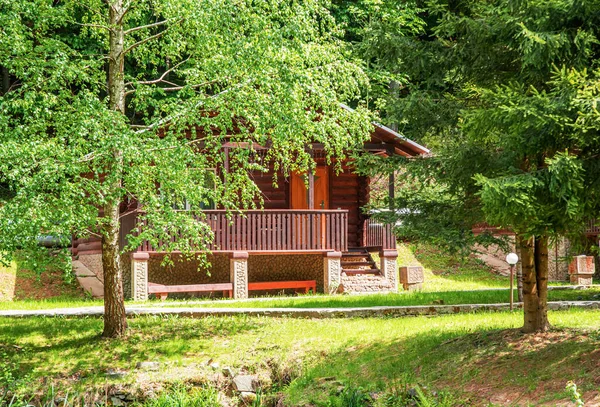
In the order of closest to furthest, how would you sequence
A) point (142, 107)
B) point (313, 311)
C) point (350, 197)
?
point (142, 107) → point (313, 311) → point (350, 197)

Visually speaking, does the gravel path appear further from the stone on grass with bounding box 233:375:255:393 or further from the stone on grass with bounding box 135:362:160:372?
the stone on grass with bounding box 233:375:255:393

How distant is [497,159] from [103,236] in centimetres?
681

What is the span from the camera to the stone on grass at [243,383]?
521 inches

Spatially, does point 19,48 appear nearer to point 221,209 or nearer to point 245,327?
point 245,327

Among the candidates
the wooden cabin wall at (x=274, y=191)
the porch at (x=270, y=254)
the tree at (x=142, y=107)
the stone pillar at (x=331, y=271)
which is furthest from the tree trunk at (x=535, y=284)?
the wooden cabin wall at (x=274, y=191)

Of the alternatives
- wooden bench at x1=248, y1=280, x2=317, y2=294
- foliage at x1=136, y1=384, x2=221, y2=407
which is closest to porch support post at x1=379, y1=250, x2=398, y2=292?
wooden bench at x1=248, y1=280, x2=317, y2=294

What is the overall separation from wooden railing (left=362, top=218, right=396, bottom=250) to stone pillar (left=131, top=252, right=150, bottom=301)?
22.7 ft

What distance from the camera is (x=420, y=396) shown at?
10.8 m

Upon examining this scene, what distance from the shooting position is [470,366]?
11.6 m

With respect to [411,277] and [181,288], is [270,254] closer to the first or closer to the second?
[181,288]

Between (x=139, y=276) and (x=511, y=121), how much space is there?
1374 cm

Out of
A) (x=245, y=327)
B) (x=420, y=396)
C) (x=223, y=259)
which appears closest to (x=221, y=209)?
(x=223, y=259)

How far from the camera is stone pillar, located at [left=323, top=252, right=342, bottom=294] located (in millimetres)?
23375

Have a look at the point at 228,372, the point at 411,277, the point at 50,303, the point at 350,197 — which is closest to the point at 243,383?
the point at 228,372
